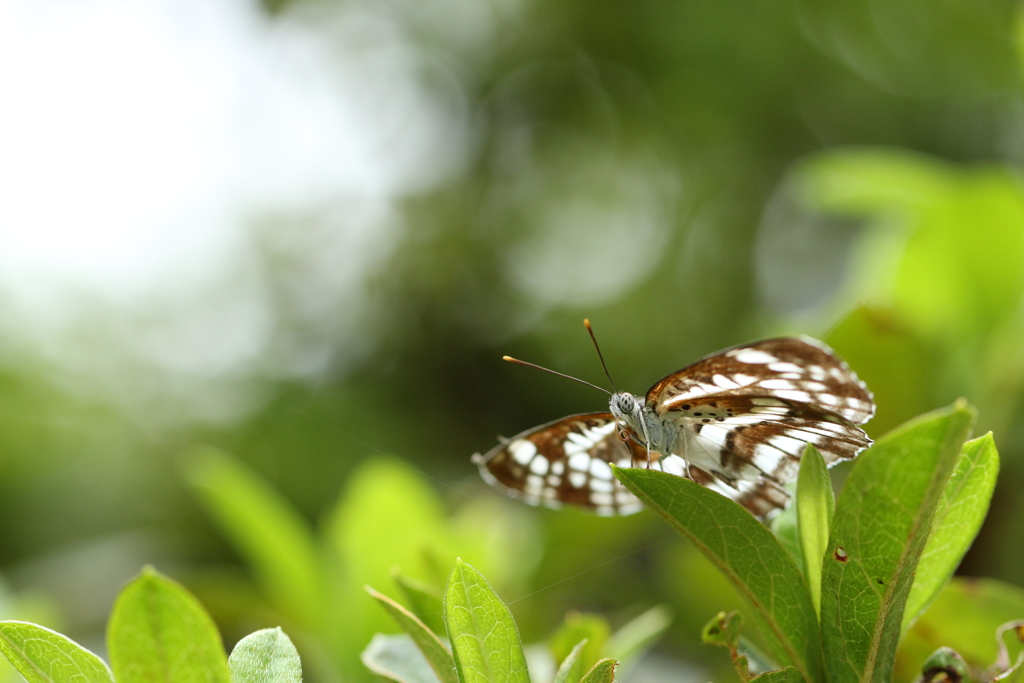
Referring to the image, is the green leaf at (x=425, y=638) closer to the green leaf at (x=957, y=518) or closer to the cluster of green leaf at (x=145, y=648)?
the cluster of green leaf at (x=145, y=648)

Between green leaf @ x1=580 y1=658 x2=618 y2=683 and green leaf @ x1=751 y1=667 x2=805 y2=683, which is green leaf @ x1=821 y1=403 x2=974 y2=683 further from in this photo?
green leaf @ x1=580 y1=658 x2=618 y2=683

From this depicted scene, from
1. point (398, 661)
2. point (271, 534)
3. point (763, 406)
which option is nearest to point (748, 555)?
point (763, 406)

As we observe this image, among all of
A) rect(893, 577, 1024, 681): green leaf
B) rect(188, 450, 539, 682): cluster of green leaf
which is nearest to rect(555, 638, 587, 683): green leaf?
rect(893, 577, 1024, 681): green leaf

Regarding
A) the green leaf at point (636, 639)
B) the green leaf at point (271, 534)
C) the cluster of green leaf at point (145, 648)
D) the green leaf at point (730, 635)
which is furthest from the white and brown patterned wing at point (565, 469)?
the green leaf at point (271, 534)

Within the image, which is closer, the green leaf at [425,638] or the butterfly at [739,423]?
the green leaf at [425,638]

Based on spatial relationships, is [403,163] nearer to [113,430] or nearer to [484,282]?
[484,282]

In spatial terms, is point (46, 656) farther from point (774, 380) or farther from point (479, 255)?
point (479, 255)

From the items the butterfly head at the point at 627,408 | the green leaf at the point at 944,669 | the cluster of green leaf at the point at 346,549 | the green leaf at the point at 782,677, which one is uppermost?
the butterfly head at the point at 627,408
